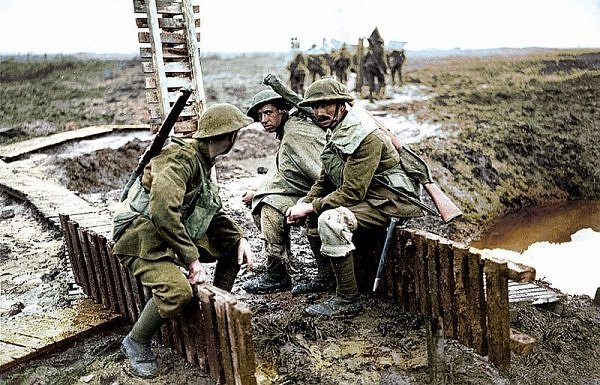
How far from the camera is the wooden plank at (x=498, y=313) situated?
3.41m

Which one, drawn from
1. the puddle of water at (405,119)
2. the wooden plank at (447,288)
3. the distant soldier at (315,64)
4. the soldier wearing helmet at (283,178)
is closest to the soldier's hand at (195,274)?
the soldier wearing helmet at (283,178)

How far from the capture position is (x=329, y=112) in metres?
4.21

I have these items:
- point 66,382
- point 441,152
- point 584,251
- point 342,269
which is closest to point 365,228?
point 342,269

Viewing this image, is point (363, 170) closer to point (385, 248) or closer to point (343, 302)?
point (385, 248)

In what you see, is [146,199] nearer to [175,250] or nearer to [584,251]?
[175,250]

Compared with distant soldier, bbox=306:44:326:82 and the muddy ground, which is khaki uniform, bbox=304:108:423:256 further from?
distant soldier, bbox=306:44:326:82

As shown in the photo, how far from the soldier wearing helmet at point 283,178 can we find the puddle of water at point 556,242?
365 centimetres

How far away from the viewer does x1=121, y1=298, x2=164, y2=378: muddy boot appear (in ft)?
12.0

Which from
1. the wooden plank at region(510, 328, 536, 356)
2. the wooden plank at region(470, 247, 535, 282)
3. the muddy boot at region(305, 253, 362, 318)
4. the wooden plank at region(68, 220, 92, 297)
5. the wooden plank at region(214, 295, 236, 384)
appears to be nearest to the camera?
the wooden plank at region(214, 295, 236, 384)

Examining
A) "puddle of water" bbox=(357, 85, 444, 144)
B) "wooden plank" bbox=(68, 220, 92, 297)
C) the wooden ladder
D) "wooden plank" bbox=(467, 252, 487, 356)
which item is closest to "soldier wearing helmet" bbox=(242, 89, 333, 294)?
"wooden plank" bbox=(68, 220, 92, 297)

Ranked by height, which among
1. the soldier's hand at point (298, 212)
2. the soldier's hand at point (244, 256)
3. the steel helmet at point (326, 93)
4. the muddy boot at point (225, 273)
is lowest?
the muddy boot at point (225, 273)

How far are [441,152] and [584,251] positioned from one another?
12.2 feet

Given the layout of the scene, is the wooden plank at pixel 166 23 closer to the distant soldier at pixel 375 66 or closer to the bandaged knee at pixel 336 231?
the bandaged knee at pixel 336 231

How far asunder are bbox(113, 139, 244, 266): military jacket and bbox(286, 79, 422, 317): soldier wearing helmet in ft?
2.67
